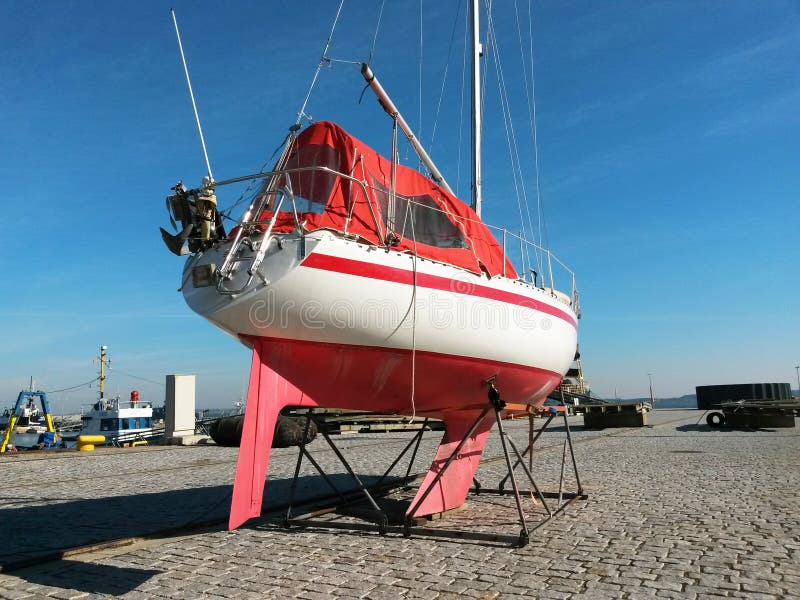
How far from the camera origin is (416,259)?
657 centimetres

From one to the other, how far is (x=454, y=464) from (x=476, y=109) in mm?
8176

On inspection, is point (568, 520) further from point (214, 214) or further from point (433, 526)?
point (214, 214)

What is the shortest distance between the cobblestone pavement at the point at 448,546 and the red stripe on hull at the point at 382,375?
1.58 m

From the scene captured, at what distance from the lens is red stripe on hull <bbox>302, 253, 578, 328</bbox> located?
19.4ft

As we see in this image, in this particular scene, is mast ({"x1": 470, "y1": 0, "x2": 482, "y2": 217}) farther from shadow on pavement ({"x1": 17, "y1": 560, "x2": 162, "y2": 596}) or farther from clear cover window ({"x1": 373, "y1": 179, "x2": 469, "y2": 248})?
shadow on pavement ({"x1": 17, "y1": 560, "x2": 162, "y2": 596})

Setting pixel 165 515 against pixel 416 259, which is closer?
pixel 416 259

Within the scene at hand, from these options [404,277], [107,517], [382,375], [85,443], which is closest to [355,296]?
[404,277]

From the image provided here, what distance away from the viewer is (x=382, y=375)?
22.2ft

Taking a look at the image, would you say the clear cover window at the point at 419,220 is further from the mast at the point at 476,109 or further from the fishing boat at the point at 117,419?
the fishing boat at the point at 117,419

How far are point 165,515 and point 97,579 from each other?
3.35 metres

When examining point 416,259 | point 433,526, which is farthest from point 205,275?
point 433,526

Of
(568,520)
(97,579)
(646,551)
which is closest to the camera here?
(97,579)

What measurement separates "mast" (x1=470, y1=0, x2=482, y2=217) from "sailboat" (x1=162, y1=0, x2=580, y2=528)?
458 cm

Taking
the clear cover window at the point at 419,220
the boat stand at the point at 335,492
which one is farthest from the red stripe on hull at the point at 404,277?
the boat stand at the point at 335,492
